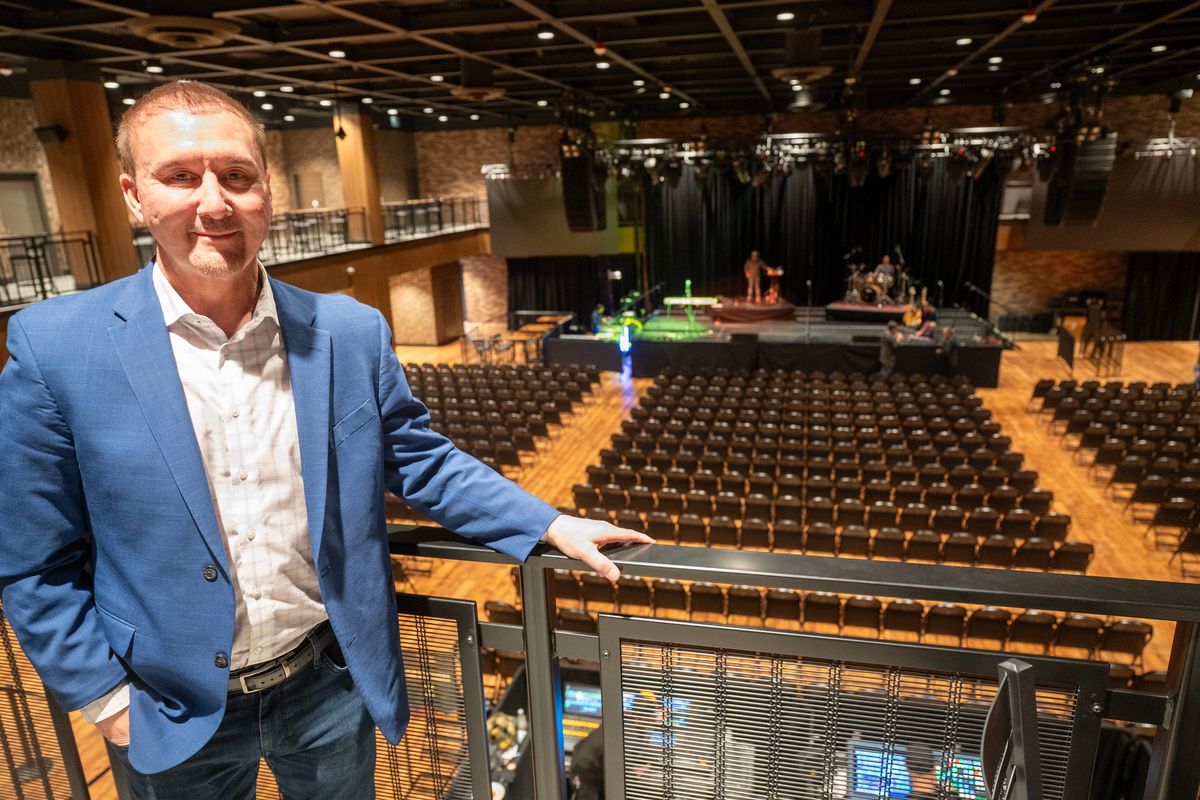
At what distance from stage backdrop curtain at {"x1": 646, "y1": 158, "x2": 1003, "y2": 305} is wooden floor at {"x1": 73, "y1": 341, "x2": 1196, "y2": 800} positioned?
3772 mm

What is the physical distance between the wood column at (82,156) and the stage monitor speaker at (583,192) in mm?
7214

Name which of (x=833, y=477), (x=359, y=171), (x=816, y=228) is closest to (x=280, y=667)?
(x=833, y=477)

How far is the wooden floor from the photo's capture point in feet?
26.5

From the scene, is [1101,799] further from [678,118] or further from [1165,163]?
[678,118]

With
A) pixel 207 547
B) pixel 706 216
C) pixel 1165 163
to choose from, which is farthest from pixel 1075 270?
pixel 207 547

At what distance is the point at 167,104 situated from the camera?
3.87 feet

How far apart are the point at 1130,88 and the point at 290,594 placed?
23.2 meters

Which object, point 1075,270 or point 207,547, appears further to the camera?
point 1075,270

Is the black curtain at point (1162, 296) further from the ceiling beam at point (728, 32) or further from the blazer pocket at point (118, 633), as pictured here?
the blazer pocket at point (118, 633)

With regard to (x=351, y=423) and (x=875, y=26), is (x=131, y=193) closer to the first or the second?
(x=351, y=423)

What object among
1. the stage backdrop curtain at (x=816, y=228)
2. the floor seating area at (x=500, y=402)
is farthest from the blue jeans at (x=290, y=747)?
the stage backdrop curtain at (x=816, y=228)

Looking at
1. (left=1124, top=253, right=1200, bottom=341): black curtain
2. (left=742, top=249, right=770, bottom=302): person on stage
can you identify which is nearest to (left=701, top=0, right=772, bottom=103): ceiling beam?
(left=742, top=249, right=770, bottom=302): person on stage

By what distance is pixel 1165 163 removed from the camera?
17.0 metres

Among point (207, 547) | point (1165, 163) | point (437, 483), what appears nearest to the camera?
point (207, 547)
